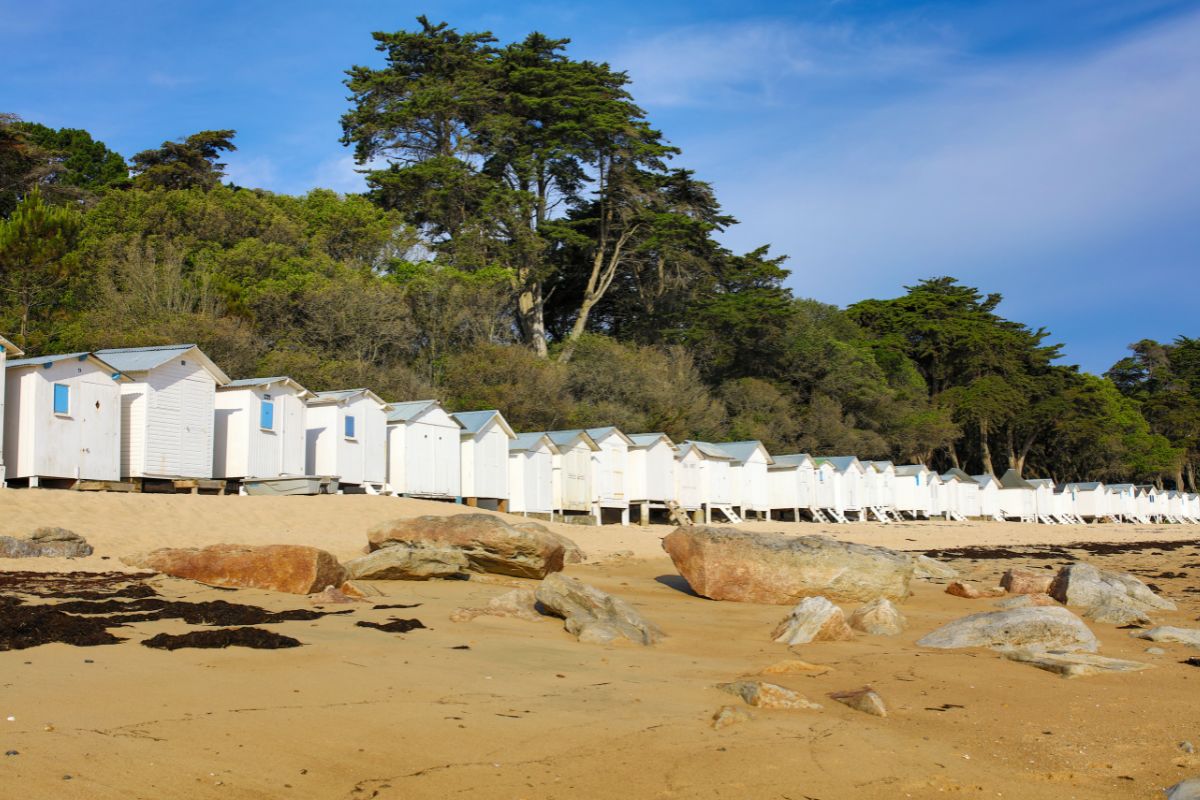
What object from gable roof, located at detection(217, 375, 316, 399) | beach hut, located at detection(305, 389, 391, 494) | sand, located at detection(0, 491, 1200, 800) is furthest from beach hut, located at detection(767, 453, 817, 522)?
sand, located at detection(0, 491, 1200, 800)

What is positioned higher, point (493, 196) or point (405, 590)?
point (493, 196)

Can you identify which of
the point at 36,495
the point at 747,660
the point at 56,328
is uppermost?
the point at 56,328

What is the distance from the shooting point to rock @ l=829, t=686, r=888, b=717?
7.72 metres

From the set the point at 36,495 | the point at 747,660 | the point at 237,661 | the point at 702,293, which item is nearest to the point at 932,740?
the point at 747,660

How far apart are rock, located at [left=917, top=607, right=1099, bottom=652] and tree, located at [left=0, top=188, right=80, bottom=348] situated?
32858 mm

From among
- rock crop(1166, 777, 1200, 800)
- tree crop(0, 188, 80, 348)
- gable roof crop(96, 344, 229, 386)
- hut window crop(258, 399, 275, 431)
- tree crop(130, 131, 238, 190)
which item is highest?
tree crop(130, 131, 238, 190)

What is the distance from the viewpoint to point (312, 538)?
64.0 feet

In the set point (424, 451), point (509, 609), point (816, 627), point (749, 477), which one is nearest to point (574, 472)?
point (424, 451)

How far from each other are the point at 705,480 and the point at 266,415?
22452mm

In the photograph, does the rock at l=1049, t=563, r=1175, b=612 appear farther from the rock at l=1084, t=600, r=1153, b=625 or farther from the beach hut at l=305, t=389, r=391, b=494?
the beach hut at l=305, t=389, r=391, b=494

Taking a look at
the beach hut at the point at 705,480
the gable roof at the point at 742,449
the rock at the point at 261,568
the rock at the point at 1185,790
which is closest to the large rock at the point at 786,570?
the rock at the point at 261,568

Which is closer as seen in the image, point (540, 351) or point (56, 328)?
point (56, 328)

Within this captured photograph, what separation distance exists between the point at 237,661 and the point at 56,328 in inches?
1303

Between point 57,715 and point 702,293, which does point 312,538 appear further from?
point 702,293
